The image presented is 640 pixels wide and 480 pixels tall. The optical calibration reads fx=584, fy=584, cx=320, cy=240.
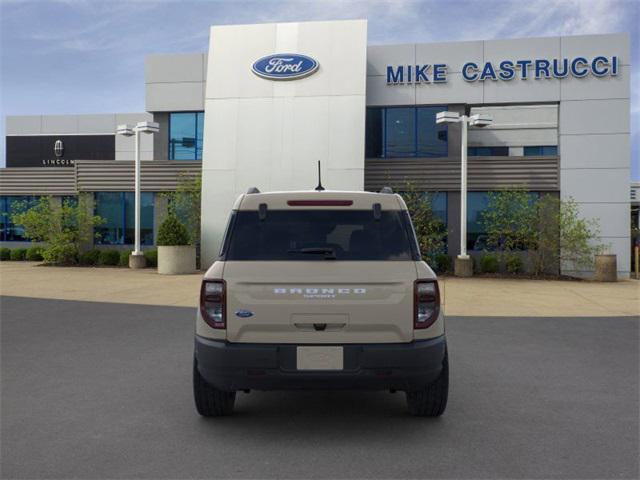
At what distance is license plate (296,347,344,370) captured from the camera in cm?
418

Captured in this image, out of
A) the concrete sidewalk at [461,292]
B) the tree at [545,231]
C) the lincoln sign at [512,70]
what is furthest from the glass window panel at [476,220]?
the lincoln sign at [512,70]

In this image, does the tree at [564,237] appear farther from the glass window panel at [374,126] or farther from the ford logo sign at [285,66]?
the ford logo sign at [285,66]

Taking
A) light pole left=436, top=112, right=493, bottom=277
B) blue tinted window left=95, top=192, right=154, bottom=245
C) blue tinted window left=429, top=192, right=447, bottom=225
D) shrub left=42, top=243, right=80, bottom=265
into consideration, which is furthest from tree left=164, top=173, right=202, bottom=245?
light pole left=436, top=112, right=493, bottom=277

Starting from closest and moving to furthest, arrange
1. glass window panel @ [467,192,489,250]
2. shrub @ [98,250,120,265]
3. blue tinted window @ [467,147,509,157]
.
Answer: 1. glass window panel @ [467,192,489,250]
2. shrub @ [98,250,120,265]
3. blue tinted window @ [467,147,509,157]

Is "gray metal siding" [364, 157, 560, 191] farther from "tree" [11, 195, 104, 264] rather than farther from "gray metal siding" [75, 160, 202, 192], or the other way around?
"tree" [11, 195, 104, 264]

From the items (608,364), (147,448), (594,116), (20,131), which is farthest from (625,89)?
(20,131)

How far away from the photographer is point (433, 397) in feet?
15.6

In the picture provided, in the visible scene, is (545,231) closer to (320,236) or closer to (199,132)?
(199,132)

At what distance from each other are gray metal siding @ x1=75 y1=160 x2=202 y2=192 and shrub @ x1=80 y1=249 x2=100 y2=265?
126 inches

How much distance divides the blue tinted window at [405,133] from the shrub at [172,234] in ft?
27.0

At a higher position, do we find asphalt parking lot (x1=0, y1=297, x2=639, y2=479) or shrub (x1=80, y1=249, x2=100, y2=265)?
shrub (x1=80, y1=249, x2=100, y2=265)

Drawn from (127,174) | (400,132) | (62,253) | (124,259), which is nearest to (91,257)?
(62,253)

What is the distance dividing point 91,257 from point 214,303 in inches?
818

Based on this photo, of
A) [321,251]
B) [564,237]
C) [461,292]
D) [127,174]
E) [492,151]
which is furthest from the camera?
[492,151]
